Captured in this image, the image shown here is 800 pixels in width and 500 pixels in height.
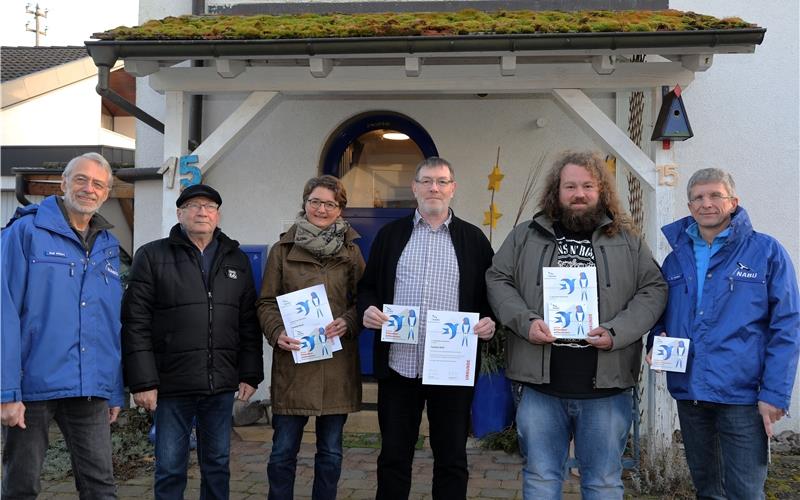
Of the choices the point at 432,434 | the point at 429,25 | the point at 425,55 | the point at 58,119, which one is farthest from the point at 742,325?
the point at 58,119

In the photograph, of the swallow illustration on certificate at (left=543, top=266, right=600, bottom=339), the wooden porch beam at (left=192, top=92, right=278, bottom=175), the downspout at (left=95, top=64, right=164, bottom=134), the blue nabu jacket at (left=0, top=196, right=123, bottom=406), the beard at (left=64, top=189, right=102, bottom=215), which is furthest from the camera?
the wooden porch beam at (left=192, top=92, right=278, bottom=175)

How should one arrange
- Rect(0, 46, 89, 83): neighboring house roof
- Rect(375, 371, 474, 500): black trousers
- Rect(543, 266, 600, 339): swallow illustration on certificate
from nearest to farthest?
Rect(543, 266, 600, 339): swallow illustration on certificate < Rect(375, 371, 474, 500): black trousers < Rect(0, 46, 89, 83): neighboring house roof

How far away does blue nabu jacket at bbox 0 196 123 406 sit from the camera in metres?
3.21

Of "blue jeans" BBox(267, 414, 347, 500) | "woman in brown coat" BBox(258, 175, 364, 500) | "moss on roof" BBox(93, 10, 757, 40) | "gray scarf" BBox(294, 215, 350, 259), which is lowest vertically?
"blue jeans" BBox(267, 414, 347, 500)

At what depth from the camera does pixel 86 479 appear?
3.41 meters

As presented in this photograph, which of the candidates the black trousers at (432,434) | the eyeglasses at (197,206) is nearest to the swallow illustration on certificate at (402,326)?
the black trousers at (432,434)

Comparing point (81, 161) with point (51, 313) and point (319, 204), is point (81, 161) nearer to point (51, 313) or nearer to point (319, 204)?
point (51, 313)

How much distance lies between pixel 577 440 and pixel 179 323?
2.05 metres

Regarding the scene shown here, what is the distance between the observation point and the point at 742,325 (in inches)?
131

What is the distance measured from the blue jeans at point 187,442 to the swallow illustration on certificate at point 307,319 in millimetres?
475

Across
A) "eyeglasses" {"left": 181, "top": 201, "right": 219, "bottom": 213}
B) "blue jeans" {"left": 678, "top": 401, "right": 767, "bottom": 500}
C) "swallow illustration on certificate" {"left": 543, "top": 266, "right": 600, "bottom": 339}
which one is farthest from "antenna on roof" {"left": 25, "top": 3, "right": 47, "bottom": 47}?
"blue jeans" {"left": 678, "top": 401, "right": 767, "bottom": 500}

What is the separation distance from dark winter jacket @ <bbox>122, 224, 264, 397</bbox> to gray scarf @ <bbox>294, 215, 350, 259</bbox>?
1.44 feet

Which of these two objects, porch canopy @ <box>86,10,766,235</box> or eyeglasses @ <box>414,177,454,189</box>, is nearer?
eyeglasses @ <box>414,177,454,189</box>

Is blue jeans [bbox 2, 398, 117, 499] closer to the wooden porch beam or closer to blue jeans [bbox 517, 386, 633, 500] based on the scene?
blue jeans [bbox 517, 386, 633, 500]
